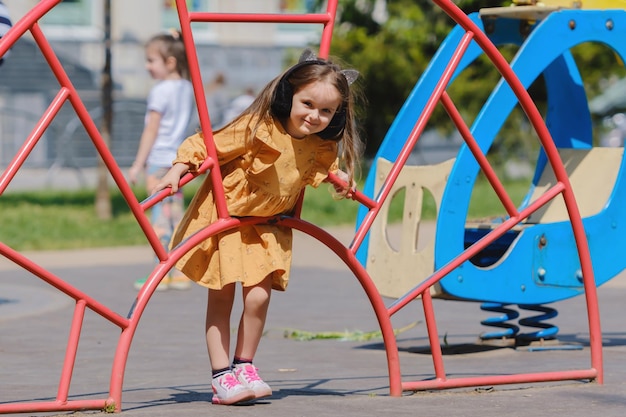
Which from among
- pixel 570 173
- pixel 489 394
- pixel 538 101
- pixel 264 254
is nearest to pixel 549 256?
pixel 570 173

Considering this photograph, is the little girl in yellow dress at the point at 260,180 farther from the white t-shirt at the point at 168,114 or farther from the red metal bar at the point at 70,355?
the white t-shirt at the point at 168,114

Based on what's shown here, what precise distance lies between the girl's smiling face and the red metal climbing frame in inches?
8.3

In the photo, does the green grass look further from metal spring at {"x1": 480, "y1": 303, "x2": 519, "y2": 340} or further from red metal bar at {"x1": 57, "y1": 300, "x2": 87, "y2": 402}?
red metal bar at {"x1": 57, "y1": 300, "x2": 87, "y2": 402}

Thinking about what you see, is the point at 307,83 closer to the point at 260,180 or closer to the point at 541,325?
the point at 260,180

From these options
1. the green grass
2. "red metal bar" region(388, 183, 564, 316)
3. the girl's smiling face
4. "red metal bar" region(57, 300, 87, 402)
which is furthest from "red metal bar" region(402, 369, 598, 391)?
the green grass

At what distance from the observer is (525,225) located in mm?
5852

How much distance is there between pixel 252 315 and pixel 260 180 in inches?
18.5

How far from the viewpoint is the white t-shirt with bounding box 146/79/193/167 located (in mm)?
8078

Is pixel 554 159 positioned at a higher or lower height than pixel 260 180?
higher

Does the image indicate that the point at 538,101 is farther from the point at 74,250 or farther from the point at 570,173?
the point at 570,173

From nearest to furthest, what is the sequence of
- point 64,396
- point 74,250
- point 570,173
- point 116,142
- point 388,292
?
point 64,396 < point 388,292 < point 570,173 < point 74,250 < point 116,142

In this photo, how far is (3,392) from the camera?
15.5 feet

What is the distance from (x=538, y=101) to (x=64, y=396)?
15.4 metres

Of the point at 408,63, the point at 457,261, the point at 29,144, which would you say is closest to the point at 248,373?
the point at 457,261
